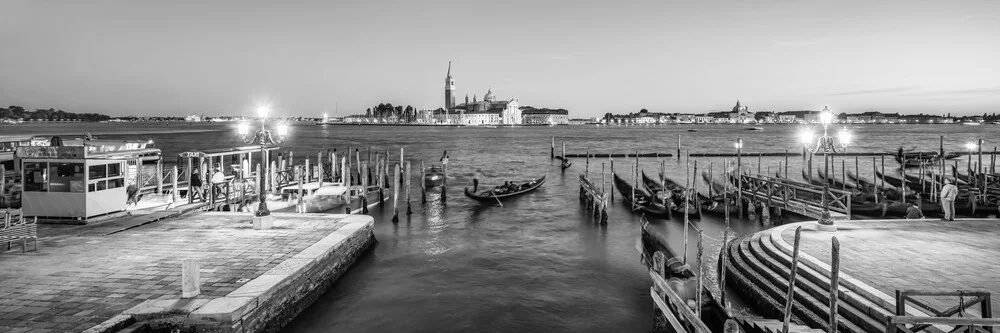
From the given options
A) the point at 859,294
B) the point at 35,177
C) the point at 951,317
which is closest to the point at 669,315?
the point at 859,294

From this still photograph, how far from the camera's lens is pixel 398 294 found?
10328 mm

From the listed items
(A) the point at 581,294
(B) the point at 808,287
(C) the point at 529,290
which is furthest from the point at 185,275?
(B) the point at 808,287

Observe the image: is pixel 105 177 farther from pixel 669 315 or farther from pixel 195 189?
pixel 669 315

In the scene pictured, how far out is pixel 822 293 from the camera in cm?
715

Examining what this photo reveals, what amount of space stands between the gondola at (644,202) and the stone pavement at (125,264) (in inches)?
426

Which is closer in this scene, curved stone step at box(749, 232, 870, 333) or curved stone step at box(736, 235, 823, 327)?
curved stone step at box(749, 232, 870, 333)

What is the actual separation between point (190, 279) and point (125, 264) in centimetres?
238

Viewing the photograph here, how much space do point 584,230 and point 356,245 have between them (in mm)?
7880

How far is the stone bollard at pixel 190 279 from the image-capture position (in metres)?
6.79

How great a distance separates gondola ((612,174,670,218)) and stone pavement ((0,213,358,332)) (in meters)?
10.8

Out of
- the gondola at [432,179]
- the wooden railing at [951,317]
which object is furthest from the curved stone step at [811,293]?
the gondola at [432,179]

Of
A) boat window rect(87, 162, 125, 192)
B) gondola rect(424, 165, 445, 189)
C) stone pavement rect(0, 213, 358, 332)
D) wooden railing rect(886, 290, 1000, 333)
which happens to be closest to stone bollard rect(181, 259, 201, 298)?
stone pavement rect(0, 213, 358, 332)

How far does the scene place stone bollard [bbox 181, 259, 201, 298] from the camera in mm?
6785

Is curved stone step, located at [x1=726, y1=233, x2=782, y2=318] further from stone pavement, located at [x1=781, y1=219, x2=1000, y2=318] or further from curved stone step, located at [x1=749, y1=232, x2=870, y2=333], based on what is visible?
stone pavement, located at [x1=781, y1=219, x2=1000, y2=318]
